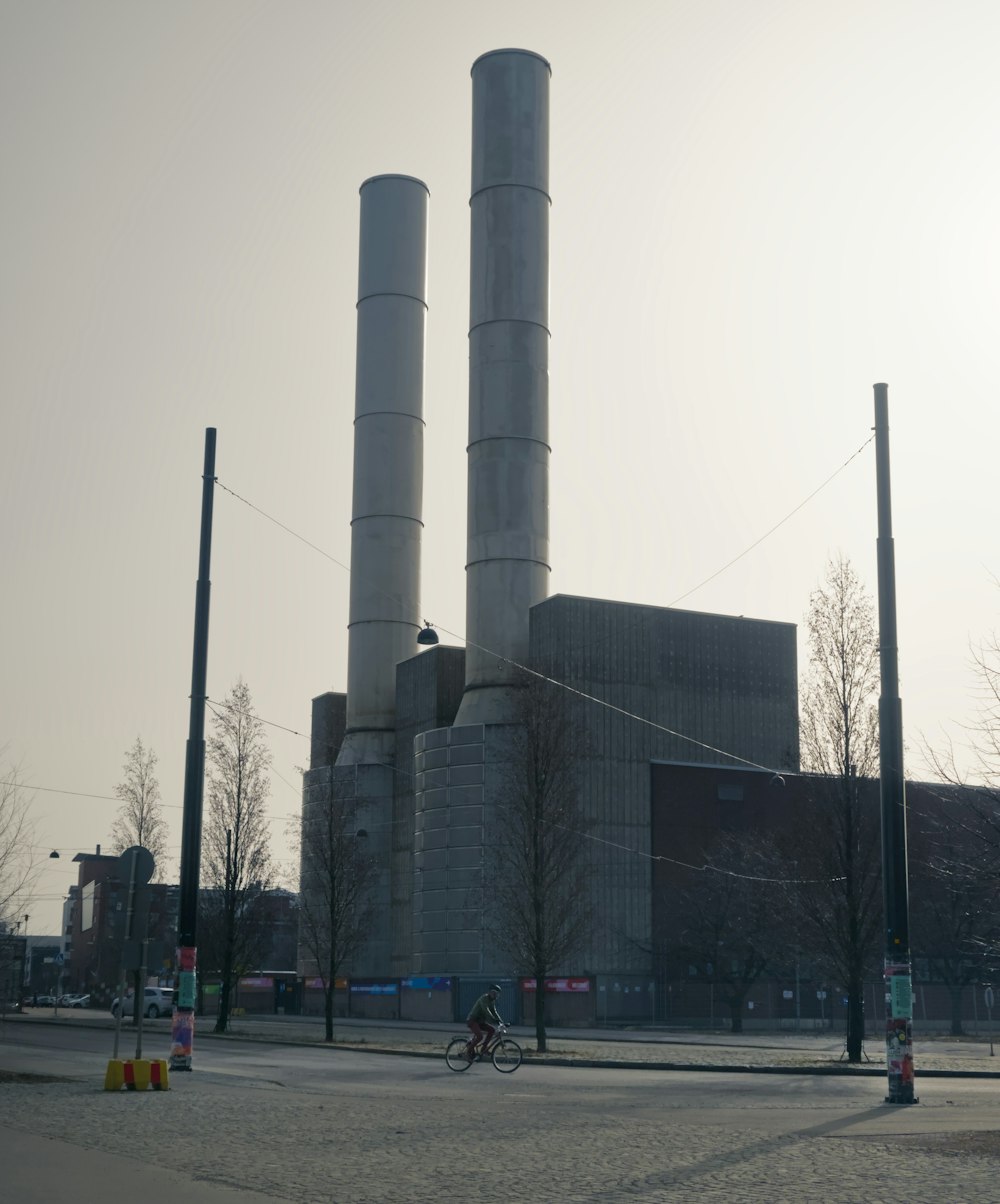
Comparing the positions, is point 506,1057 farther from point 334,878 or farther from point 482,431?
point 482,431

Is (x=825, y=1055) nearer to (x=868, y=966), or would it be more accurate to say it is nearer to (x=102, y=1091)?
(x=868, y=966)

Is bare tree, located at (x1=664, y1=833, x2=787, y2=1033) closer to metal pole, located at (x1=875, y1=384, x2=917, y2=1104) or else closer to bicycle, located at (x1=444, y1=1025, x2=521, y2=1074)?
bicycle, located at (x1=444, y1=1025, x2=521, y2=1074)

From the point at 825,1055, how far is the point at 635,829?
3213cm

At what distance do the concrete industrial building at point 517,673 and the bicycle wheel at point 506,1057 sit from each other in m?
35.9

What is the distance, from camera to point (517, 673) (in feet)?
227

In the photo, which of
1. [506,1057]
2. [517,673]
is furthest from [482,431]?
[506,1057]

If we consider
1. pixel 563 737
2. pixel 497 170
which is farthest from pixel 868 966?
pixel 497 170

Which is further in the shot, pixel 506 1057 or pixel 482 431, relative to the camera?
pixel 482 431

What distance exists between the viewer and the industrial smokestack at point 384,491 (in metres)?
82.1

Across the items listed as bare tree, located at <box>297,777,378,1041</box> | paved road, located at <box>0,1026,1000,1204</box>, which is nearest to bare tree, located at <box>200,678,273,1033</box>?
bare tree, located at <box>297,777,378,1041</box>

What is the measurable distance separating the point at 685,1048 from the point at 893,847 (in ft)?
71.8

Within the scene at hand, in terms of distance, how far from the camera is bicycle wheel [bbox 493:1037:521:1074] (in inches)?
1201

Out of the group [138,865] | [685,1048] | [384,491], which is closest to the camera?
[138,865]

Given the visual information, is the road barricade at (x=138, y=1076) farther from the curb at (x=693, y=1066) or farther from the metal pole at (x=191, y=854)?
the curb at (x=693, y=1066)
